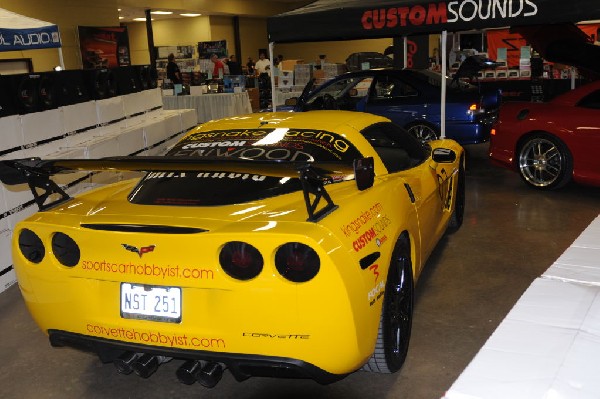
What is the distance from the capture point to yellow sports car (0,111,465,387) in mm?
2494

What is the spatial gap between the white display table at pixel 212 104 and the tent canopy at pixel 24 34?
536 cm

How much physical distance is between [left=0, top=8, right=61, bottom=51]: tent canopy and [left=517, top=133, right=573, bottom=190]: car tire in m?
6.41

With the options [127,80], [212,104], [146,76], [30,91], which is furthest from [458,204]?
[212,104]

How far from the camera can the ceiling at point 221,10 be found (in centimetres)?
2339

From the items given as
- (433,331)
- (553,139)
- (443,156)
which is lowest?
(433,331)

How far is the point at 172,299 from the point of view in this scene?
101 inches

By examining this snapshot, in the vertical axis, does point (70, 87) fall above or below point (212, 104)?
above

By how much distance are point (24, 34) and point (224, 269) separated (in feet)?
23.0

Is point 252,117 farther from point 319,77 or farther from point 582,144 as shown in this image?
point 319,77

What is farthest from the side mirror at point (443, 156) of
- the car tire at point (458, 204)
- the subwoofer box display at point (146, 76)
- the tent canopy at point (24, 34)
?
the tent canopy at point (24, 34)

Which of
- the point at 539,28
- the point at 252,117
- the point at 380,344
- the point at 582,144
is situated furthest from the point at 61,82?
the point at 539,28

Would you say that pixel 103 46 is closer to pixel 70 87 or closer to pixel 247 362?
pixel 70 87

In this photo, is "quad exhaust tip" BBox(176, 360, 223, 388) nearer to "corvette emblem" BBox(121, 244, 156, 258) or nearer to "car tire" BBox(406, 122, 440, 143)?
"corvette emblem" BBox(121, 244, 156, 258)

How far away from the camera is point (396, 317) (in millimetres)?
3225
